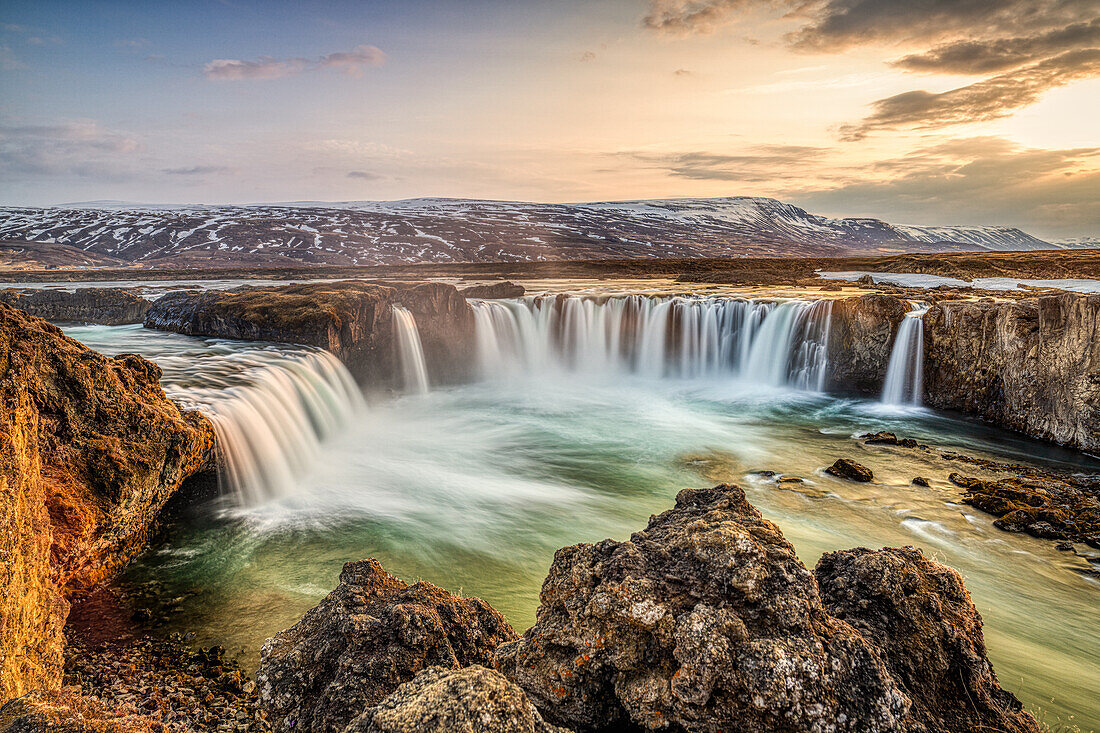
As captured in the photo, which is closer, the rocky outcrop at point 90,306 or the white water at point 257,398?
the white water at point 257,398

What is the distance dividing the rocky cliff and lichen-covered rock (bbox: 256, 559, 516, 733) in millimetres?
11

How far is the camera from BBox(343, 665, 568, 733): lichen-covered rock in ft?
6.82

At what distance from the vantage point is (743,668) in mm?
2494

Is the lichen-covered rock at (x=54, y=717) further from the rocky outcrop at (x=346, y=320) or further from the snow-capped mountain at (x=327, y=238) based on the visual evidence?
the snow-capped mountain at (x=327, y=238)

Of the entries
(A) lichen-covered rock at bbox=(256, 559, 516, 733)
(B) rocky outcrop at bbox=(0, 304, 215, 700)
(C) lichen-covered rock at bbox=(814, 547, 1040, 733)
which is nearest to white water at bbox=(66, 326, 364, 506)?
(B) rocky outcrop at bbox=(0, 304, 215, 700)

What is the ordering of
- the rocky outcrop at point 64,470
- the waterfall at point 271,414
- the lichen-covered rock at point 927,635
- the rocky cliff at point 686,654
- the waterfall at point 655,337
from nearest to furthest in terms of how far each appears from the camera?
the rocky cliff at point 686,654, the lichen-covered rock at point 927,635, the rocky outcrop at point 64,470, the waterfall at point 271,414, the waterfall at point 655,337

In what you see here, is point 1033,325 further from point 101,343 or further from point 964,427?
point 101,343

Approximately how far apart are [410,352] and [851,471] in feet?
52.3

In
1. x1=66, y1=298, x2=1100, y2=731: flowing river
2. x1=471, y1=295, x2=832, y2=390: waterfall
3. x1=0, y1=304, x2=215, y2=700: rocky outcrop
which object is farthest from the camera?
x1=471, y1=295, x2=832, y2=390: waterfall

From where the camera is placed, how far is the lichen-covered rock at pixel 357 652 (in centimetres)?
312

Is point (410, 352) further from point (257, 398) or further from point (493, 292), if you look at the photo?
point (493, 292)

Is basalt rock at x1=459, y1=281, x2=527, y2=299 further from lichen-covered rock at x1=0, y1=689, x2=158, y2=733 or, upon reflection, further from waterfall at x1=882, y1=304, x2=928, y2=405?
lichen-covered rock at x1=0, y1=689, x2=158, y2=733

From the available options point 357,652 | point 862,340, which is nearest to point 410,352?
point 862,340

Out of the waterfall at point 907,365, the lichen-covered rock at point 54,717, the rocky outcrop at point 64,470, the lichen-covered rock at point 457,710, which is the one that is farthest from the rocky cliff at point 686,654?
the waterfall at point 907,365
